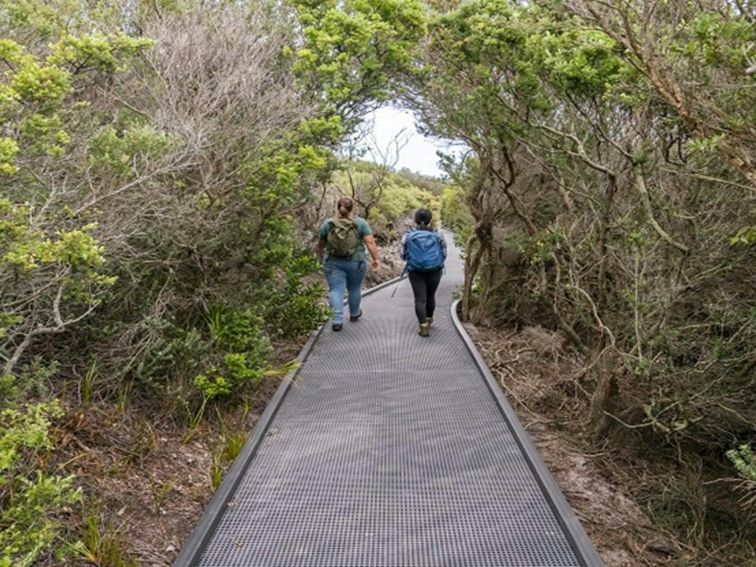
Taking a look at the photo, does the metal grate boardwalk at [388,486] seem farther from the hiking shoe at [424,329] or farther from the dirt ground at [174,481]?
the hiking shoe at [424,329]

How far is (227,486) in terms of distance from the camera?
11.0 feet

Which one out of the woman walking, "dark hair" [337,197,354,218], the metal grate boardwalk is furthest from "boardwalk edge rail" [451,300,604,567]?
"dark hair" [337,197,354,218]

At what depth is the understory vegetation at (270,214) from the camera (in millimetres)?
2908

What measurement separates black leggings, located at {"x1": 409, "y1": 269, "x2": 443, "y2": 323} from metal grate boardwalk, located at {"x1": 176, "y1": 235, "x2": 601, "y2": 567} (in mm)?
1511

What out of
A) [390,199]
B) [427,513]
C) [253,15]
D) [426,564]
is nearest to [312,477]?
[427,513]

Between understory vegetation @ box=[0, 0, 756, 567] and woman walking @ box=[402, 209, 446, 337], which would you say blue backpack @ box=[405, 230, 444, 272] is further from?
understory vegetation @ box=[0, 0, 756, 567]

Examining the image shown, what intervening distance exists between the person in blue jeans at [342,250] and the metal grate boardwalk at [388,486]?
1541mm

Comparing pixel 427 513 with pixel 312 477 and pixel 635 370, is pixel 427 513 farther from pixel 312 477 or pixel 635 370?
pixel 635 370

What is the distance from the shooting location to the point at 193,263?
5.19 m

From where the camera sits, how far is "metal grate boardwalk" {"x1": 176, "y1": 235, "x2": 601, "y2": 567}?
→ 2.84 meters

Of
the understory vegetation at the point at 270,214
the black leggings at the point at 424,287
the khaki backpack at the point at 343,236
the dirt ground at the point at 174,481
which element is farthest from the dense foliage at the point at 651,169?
the khaki backpack at the point at 343,236

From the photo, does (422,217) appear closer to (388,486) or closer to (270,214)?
(270,214)

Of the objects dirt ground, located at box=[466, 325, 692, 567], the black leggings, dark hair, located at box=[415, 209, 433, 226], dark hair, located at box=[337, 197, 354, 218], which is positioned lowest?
dirt ground, located at box=[466, 325, 692, 567]

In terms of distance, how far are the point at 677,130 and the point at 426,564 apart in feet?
10.7
